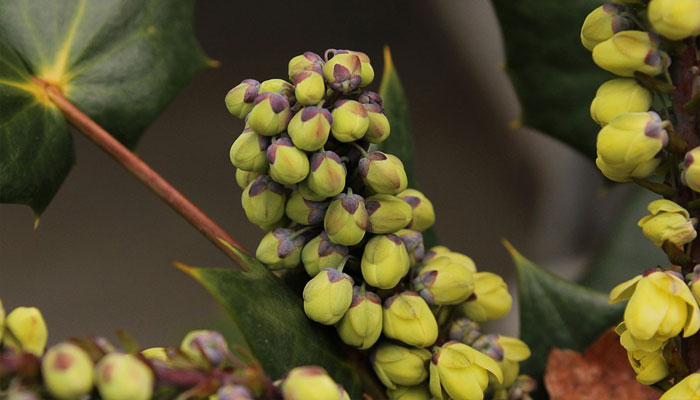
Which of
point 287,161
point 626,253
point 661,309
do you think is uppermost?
point 287,161

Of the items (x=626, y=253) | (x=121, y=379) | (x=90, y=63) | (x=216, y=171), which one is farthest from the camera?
(x=216, y=171)

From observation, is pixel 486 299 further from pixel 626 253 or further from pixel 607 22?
pixel 626 253

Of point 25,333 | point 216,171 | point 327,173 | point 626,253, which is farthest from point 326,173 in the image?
point 216,171

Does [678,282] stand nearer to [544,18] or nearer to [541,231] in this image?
[544,18]

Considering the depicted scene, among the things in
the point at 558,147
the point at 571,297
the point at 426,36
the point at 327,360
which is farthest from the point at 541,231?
the point at 327,360

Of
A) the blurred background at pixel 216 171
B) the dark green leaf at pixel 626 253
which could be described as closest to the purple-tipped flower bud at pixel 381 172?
the dark green leaf at pixel 626 253

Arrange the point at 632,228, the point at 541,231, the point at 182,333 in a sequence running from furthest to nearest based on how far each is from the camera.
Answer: the point at 541,231, the point at 182,333, the point at 632,228

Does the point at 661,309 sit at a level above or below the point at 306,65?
below
